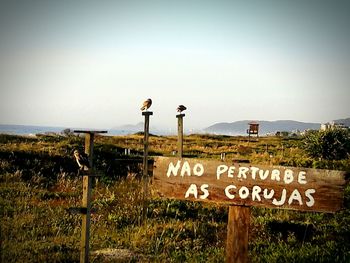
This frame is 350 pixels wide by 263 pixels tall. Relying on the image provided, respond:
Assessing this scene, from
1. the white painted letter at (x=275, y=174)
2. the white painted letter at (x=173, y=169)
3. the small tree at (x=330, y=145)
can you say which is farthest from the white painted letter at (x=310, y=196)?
the small tree at (x=330, y=145)

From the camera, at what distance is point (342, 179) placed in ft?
11.8

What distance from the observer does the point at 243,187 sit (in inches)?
150

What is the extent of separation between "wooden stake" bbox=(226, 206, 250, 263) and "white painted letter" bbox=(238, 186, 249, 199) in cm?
13

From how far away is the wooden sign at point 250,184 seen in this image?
364cm

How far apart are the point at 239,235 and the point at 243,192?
0.47 metres

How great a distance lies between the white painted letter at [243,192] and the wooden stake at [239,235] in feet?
0.43

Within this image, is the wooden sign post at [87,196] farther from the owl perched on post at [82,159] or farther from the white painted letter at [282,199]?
the white painted letter at [282,199]

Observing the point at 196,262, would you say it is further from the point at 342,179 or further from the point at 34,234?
the point at 34,234

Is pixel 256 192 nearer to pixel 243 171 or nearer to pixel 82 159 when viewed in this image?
pixel 243 171

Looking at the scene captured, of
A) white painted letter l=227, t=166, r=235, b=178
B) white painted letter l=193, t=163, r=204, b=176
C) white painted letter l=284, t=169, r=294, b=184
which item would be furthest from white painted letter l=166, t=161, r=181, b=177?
white painted letter l=284, t=169, r=294, b=184

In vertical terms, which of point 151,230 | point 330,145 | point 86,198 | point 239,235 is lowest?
point 151,230

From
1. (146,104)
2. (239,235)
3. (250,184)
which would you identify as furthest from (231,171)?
(146,104)

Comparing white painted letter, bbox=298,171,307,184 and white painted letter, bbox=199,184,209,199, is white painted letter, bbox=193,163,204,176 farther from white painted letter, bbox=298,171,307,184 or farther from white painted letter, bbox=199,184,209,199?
white painted letter, bbox=298,171,307,184

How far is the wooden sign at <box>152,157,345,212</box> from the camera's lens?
143 inches
